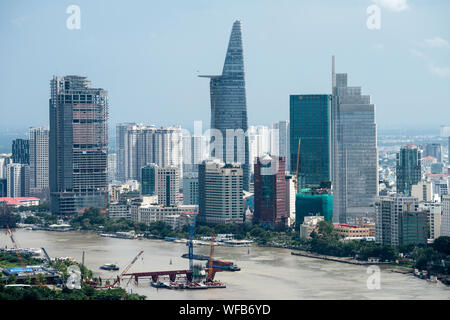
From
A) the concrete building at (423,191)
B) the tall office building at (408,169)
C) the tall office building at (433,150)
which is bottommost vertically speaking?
the concrete building at (423,191)

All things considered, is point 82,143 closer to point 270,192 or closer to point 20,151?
point 270,192

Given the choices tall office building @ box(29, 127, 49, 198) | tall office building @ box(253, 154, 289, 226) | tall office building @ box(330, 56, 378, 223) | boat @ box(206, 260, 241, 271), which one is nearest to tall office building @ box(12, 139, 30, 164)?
tall office building @ box(29, 127, 49, 198)

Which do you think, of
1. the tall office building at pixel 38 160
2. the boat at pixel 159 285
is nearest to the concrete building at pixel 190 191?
the tall office building at pixel 38 160

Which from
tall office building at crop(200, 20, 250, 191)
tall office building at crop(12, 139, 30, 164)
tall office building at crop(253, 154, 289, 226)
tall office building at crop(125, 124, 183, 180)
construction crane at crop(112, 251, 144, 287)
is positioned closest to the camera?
construction crane at crop(112, 251, 144, 287)

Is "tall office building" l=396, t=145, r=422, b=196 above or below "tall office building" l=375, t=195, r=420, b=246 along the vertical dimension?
above

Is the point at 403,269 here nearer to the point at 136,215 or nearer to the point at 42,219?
the point at 136,215

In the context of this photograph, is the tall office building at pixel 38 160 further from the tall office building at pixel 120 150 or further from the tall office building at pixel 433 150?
the tall office building at pixel 433 150

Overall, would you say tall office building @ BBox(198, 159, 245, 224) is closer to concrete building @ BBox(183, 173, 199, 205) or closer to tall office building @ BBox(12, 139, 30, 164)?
concrete building @ BBox(183, 173, 199, 205)
